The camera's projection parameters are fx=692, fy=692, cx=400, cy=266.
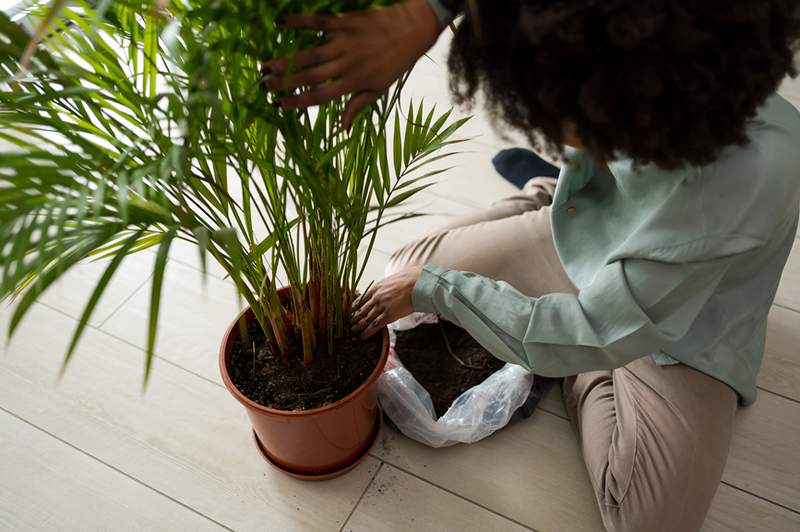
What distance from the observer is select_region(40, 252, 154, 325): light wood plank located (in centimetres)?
147

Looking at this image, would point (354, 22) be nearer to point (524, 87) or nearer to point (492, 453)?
point (524, 87)

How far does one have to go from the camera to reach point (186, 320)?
4.74 feet

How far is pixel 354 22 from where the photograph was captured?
0.58 m

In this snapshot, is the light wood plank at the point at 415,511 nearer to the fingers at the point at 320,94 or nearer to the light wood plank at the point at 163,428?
the light wood plank at the point at 163,428

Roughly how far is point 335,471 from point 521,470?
321 millimetres

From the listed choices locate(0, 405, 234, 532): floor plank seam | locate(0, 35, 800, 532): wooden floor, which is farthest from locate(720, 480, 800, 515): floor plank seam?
locate(0, 405, 234, 532): floor plank seam

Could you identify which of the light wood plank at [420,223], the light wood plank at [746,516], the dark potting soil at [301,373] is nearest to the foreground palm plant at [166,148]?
the dark potting soil at [301,373]

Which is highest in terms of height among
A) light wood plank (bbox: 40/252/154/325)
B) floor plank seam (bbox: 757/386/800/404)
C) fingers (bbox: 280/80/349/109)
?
fingers (bbox: 280/80/349/109)

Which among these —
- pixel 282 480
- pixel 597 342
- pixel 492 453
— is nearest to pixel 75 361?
pixel 282 480

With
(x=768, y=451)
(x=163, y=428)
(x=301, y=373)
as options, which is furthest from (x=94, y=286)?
(x=768, y=451)

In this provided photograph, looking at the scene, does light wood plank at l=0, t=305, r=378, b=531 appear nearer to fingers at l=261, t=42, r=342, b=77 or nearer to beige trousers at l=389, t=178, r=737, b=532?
beige trousers at l=389, t=178, r=737, b=532

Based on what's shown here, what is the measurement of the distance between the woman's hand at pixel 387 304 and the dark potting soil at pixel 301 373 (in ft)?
0.13

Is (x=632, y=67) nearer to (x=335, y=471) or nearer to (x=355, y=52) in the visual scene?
(x=355, y=52)

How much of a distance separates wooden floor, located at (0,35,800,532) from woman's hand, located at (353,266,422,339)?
0.25 metres
